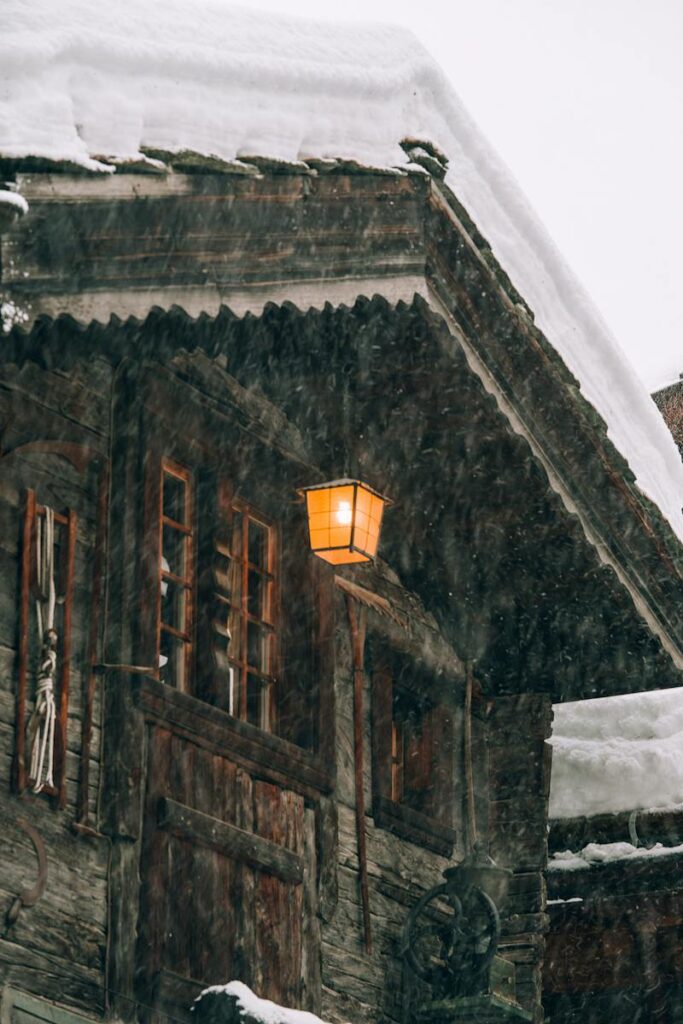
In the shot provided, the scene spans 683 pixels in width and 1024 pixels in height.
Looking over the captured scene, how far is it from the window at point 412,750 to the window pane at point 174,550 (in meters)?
1.76

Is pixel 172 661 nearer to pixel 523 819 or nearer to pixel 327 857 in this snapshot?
pixel 327 857

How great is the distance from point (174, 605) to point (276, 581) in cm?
88

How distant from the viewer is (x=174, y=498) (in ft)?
30.3

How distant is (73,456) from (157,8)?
69.4 inches

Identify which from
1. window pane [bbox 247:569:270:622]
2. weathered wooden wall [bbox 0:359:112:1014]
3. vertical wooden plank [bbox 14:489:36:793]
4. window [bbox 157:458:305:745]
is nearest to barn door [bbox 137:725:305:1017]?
weathered wooden wall [bbox 0:359:112:1014]

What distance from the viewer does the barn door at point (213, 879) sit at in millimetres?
8281

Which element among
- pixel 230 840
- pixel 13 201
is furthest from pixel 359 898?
pixel 13 201

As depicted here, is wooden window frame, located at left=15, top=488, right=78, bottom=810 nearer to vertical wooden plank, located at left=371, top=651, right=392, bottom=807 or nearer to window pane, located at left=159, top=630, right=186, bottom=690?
window pane, located at left=159, top=630, right=186, bottom=690

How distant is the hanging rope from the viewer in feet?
25.6

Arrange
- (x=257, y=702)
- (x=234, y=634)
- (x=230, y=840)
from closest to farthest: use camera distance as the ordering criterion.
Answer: (x=230, y=840), (x=234, y=634), (x=257, y=702)

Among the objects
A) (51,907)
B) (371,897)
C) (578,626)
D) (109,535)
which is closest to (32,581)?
(109,535)

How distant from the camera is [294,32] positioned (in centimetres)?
832

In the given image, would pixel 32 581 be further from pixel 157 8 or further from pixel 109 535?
pixel 157 8

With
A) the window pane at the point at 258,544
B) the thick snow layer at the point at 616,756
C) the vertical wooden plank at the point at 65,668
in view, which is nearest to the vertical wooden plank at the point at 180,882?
the vertical wooden plank at the point at 65,668
